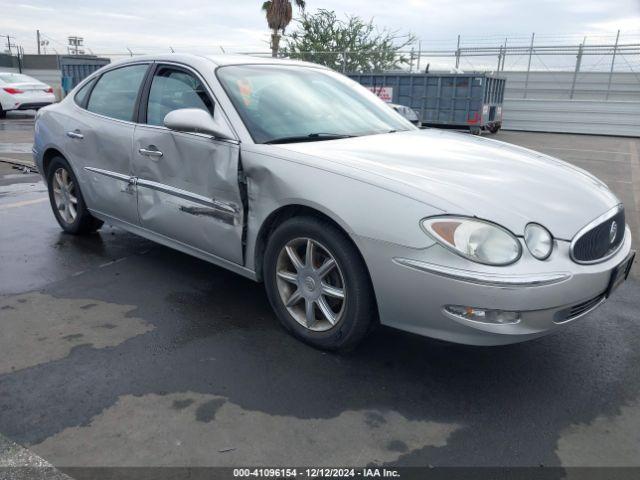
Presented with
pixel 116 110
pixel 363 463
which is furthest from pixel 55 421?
pixel 116 110

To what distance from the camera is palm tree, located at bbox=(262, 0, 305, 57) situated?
Result: 24.3 m

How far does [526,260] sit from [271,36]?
24.8 meters

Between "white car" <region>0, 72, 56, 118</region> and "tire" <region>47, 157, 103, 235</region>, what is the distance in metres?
14.2

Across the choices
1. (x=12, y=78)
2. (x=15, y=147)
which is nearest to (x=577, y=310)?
(x=15, y=147)

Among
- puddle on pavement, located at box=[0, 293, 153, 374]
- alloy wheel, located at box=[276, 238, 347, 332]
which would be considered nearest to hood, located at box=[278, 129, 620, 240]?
alloy wheel, located at box=[276, 238, 347, 332]

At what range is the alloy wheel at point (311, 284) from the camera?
115 inches

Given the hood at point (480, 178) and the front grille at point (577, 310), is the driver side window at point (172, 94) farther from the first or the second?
the front grille at point (577, 310)

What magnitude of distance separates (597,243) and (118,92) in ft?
11.8

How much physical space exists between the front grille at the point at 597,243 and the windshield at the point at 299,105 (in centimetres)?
A: 156

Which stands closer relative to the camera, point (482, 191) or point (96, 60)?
point (482, 191)

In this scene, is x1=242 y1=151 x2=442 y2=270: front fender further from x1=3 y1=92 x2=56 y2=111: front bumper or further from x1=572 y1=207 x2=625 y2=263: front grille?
x1=3 y1=92 x2=56 y2=111: front bumper

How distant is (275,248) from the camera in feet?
10.3

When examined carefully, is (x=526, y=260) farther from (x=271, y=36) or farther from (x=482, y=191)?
(x=271, y=36)

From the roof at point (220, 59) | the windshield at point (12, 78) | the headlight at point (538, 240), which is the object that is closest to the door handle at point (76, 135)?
the roof at point (220, 59)
